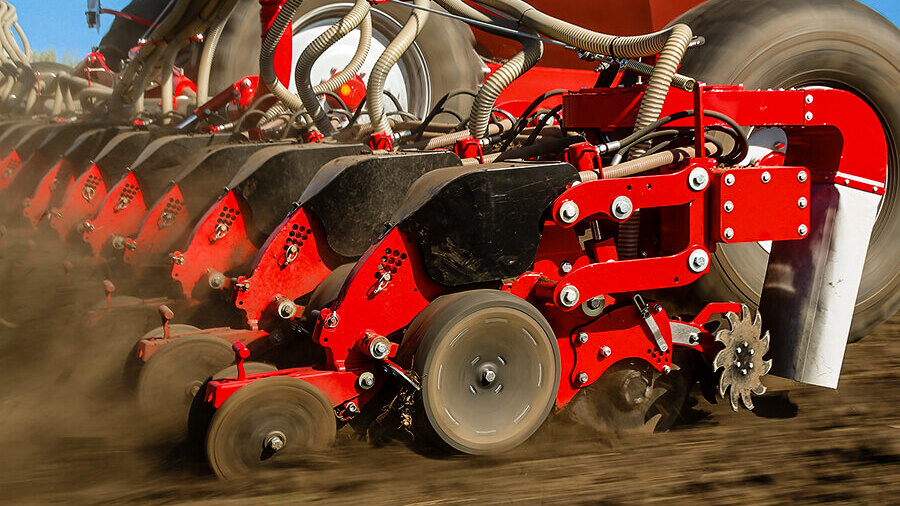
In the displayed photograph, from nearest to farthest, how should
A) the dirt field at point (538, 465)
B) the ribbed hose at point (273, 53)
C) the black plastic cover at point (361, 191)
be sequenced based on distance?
the dirt field at point (538, 465), the black plastic cover at point (361, 191), the ribbed hose at point (273, 53)

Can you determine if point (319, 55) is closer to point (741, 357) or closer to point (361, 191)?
point (361, 191)

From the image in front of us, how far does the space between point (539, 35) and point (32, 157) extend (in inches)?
247

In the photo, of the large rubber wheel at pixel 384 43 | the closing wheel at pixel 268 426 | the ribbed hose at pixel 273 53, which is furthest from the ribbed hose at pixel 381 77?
the large rubber wheel at pixel 384 43

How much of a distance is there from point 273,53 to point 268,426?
3123 millimetres

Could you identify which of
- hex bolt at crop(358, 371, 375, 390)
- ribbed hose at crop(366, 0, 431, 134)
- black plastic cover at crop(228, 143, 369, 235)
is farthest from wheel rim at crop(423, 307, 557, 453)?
ribbed hose at crop(366, 0, 431, 134)

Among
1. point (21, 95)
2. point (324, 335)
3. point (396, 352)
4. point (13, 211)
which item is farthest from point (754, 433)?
point (21, 95)

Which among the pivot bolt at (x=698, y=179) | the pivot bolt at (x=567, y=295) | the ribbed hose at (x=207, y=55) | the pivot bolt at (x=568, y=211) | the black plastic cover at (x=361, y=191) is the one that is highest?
the ribbed hose at (x=207, y=55)

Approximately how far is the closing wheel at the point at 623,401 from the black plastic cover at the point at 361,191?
1.16m

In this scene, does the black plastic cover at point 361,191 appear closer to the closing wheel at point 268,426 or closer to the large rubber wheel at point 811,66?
the closing wheel at point 268,426

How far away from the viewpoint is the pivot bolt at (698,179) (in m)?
3.23

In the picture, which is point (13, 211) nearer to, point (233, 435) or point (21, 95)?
point (21, 95)

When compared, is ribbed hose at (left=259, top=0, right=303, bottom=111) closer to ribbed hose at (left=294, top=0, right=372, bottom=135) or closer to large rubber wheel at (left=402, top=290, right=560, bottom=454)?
ribbed hose at (left=294, top=0, right=372, bottom=135)

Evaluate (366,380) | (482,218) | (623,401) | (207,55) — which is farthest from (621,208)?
(207,55)

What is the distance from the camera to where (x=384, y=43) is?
8250 mm
